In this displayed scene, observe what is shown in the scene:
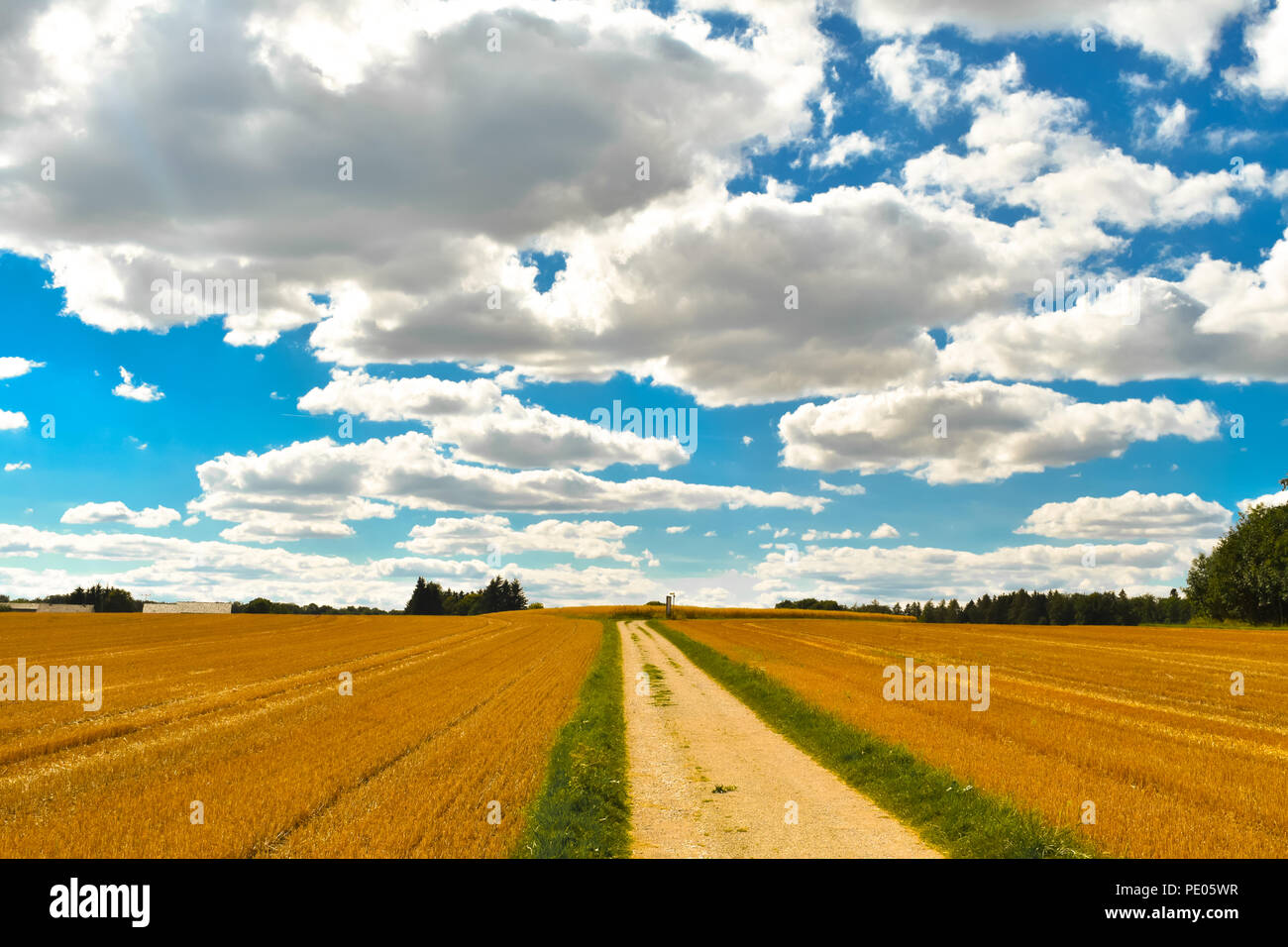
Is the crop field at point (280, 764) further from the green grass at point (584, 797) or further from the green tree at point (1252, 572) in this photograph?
the green tree at point (1252, 572)

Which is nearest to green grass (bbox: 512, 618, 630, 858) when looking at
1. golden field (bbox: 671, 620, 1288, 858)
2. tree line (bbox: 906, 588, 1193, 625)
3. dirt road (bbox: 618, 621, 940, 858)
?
dirt road (bbox: 618, 621, 940, 858)

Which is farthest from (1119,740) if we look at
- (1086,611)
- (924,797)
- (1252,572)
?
(1086,611)

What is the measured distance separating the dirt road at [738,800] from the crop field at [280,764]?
218 centimetres

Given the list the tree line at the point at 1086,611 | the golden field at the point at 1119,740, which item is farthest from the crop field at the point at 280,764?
the tree line at the point at 1086,611

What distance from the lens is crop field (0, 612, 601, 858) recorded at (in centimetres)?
1088

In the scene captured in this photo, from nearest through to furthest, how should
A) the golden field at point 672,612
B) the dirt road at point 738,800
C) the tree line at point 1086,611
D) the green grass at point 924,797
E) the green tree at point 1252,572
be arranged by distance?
the green grass at point 924,797 → the dirt road at point 738,800 → the green tree at point 1252,572 → the golden field at point 672,612 → the tree line at point 1086,611

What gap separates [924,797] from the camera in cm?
1409

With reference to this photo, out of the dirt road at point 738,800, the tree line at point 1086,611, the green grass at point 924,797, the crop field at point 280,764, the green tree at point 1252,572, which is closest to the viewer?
the crop field at point 280,764

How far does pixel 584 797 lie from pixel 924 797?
5.80m

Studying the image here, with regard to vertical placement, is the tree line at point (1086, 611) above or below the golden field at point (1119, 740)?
below

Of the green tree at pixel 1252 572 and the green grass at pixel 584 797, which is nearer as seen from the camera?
the green grass at pixel 584 797

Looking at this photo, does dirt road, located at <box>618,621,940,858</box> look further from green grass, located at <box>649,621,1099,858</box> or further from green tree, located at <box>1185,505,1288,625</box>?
green tree, located at <box>1185,505,1288,625</box>

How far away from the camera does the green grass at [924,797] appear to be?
11.0 m

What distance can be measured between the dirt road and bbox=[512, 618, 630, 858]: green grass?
0.32m
